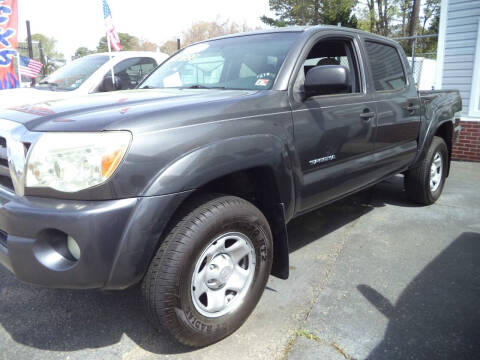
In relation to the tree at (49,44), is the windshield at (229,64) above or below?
below

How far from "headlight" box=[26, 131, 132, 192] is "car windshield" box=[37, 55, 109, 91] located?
449 cm

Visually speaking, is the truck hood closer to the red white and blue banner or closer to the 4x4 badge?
the 4x4 badge

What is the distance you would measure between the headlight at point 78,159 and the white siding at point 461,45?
7291 mm

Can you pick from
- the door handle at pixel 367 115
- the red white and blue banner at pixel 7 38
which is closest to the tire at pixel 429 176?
the door handle at pixel 367 115

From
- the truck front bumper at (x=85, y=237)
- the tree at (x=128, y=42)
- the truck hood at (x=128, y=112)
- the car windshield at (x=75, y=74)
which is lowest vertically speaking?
the truck front bumper at (x=85, y=237)

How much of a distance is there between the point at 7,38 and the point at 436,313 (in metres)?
7.92

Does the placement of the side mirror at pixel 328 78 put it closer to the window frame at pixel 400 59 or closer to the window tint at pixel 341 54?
the window tint at pixel 341 54

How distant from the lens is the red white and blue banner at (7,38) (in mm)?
6957

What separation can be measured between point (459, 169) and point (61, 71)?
6.88 m

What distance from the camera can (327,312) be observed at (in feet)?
7.89

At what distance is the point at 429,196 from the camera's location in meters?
4.38

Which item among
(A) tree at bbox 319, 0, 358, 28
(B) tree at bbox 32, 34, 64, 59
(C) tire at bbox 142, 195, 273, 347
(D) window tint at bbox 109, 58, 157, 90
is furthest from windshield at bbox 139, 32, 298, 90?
(B) tree at bbox 32, 34, 64, 59

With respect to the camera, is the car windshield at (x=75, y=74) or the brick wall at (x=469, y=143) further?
the brick wall at (x=469, y=143)

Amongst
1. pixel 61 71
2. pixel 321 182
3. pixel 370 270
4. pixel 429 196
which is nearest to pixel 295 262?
pixel 370 270
